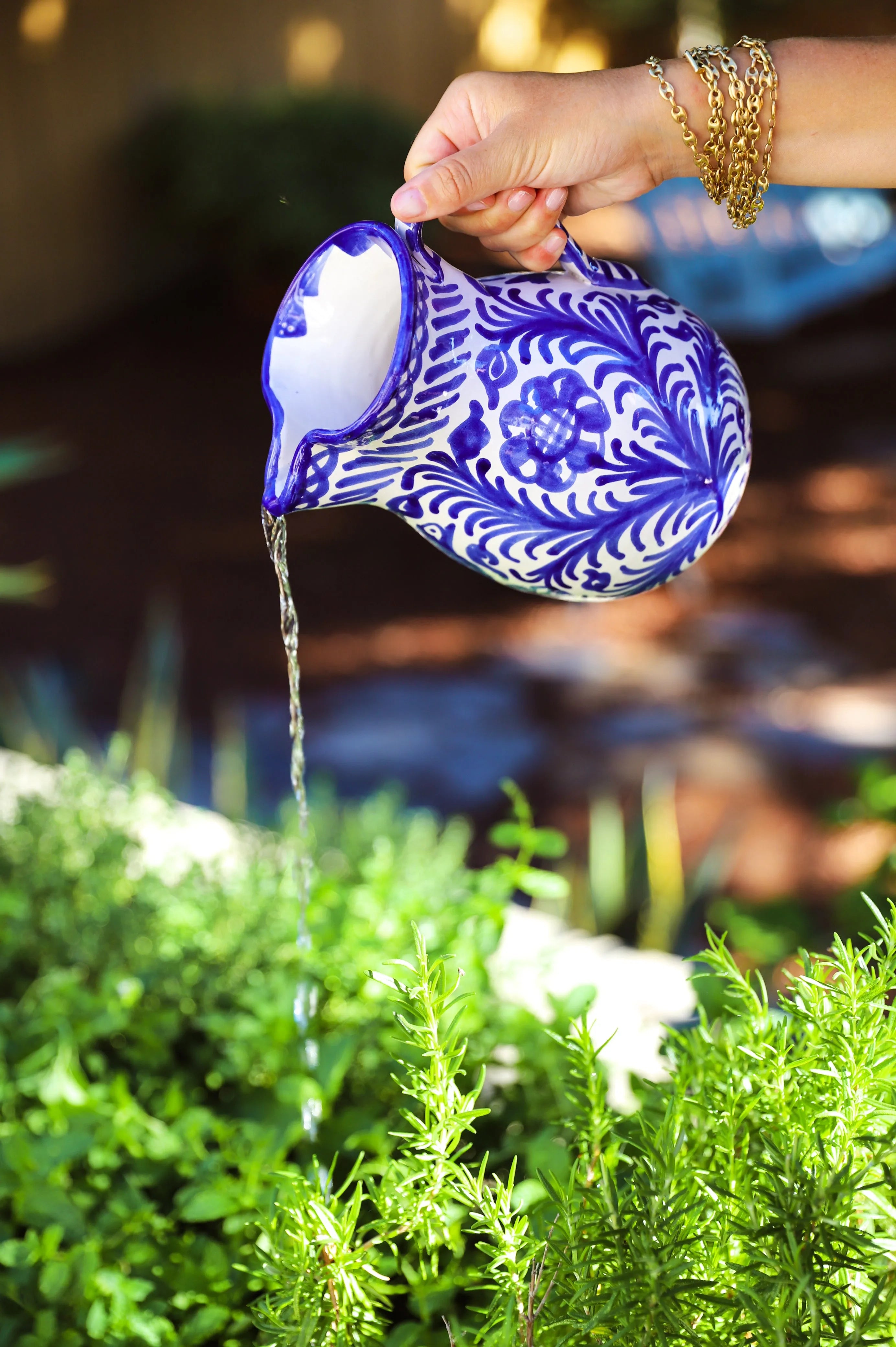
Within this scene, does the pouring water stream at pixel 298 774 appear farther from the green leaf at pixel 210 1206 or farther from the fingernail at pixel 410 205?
the fingernail at pixel 410 205

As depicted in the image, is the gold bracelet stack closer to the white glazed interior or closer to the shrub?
the white glazed interior

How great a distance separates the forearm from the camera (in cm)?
103

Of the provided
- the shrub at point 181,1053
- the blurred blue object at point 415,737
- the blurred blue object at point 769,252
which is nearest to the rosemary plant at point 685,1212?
the shrub at point 181,1053

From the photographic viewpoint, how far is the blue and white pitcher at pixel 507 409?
858mm

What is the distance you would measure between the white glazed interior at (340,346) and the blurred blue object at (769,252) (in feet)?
16.7

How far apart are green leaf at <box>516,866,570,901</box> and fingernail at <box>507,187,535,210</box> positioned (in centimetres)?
59

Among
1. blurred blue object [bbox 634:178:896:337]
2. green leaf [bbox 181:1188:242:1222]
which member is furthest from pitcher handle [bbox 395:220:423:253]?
blurred blue object [bbox 634:178:896:337]

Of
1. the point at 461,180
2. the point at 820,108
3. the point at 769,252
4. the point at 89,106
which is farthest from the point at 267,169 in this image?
the point at 461,180

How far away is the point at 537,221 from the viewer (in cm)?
101

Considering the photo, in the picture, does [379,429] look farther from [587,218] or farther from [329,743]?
[587,218]

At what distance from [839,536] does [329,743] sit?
2140 millimetres

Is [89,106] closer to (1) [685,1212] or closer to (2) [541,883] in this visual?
(2) [541,883]

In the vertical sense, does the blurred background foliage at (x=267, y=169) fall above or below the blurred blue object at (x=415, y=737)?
above

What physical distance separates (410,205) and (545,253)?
173mm
